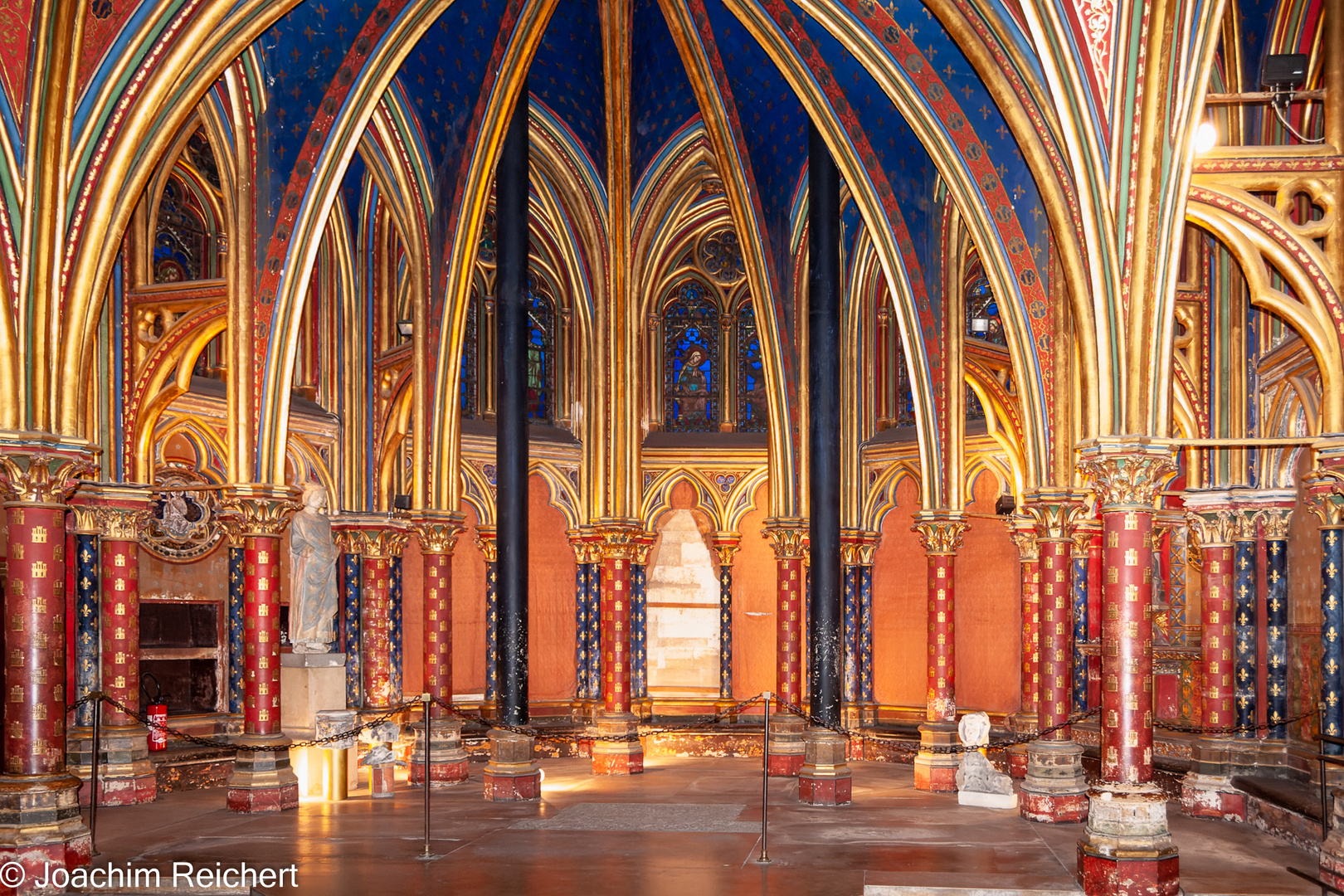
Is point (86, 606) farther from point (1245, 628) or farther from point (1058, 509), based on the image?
point (1245, 628)

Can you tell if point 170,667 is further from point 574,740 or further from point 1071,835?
point 1071,835

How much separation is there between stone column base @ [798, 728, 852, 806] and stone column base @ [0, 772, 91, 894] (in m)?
7.66

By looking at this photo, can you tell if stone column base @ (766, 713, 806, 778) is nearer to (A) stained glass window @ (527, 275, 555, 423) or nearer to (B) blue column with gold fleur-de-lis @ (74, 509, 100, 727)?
(B) blue column with gold fleur-de-lis @ (74, 509, 100, 727)

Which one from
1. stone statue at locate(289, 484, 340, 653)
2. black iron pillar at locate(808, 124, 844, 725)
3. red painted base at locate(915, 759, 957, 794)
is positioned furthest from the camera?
red painted base at locate(915, 759, 957, 794)

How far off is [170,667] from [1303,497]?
1616 centimetres

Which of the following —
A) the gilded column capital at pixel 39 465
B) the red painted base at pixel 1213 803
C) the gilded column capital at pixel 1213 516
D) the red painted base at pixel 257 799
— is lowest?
the red painted base at pixel 1213 803

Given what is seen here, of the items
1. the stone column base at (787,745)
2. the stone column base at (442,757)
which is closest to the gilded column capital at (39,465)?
the stone column base at (442,757)

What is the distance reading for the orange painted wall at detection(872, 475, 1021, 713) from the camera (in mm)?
22422

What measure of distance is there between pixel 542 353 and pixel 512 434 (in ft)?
33.7

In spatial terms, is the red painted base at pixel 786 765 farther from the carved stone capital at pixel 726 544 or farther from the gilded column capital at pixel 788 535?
the carved stone capital at pixel 726 544

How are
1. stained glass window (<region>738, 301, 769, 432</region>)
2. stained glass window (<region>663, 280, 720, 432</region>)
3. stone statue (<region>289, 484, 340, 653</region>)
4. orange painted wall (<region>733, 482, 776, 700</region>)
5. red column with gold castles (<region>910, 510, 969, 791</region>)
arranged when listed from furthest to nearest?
stained glass window (<region>663, 280, 720, 432</region>), stained glass window (<region>738, 301, 769, 432</region>), orange painted wall (<region>733, 482, 776, 700</region>), red column with gold castles (<region>910, 510, 969, 791</region>), stone statue (<region>289, 484, 340, 653</region>)

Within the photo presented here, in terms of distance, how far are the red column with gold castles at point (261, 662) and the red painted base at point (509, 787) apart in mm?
2143

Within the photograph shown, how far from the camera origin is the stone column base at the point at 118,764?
15.2 meters

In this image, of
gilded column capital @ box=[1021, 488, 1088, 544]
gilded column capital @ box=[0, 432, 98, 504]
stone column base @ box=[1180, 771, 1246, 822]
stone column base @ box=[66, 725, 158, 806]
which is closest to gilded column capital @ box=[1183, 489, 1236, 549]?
gilded column capital @ box=[1021, 488, 1088, 544]
